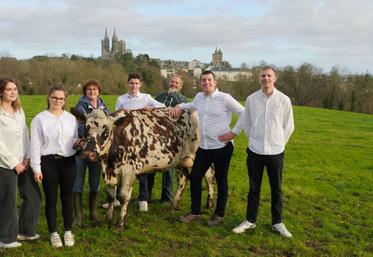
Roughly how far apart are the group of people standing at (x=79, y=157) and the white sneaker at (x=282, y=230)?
0.05ft

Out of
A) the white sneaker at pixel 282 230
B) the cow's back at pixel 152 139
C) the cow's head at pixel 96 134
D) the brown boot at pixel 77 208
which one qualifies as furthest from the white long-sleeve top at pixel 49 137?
the white sneaker at pixel 282 230

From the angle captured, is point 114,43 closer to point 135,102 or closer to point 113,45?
point 113,45

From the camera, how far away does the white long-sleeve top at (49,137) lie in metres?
5.18

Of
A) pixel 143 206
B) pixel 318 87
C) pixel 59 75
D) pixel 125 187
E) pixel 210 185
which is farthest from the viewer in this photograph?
pixel 318 87

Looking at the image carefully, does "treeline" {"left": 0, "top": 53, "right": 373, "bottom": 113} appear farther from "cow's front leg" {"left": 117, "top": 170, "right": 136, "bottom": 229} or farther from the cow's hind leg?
"cow's front leg" {"left": 117, "top": 170, "right": 136, "bottom": 229}

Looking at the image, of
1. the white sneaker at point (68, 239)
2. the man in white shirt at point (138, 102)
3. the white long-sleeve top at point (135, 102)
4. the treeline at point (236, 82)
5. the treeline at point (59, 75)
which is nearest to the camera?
the white sneaker at point (68, 239)

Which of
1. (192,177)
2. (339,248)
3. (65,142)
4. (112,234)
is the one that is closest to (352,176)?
(339,248)

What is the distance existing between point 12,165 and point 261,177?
380 cm

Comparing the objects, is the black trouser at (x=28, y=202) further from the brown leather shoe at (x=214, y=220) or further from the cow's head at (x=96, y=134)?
the brown leather shoe at (x=214, y=220)

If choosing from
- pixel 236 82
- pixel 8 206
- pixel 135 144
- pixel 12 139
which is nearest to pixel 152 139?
pixel 135 144

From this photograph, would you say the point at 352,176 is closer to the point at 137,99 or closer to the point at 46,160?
the point at 137,99

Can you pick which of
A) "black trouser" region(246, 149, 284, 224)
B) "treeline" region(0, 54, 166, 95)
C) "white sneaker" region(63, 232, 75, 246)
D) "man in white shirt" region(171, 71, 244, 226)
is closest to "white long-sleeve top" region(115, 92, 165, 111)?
"man in white shirt" region(171, 71, 244, 226)

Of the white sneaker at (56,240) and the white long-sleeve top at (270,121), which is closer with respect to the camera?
the white sneaker at (56,240)

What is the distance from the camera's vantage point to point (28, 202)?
5.76m
